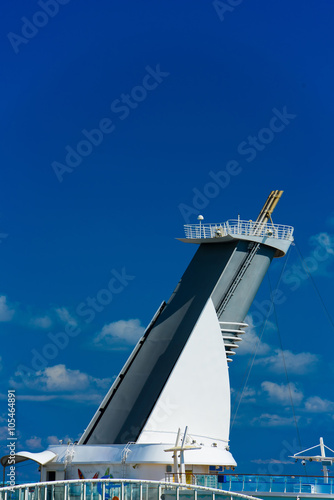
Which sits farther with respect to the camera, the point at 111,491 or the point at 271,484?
the point at 271,484

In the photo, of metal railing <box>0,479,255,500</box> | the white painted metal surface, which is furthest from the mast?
metal railing <box>0,479,255,500</box>

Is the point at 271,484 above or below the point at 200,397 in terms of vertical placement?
below

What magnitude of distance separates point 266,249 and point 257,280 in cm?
151

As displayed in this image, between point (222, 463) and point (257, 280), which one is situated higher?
point (257, 280)

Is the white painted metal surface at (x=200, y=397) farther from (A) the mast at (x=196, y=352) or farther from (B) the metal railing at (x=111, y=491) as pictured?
(B) the metal railing at (x=111, y=491)

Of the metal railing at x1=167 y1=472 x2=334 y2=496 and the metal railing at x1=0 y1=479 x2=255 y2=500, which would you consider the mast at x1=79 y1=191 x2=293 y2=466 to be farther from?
the metal railing at x1=0 y1=479 x2=255 y2=500

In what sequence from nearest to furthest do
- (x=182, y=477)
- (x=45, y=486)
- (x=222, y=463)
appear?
(x=45, y=486)
(x=182, y=477)
(x=222, y=463)

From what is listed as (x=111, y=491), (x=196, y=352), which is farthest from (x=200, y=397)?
(x=111, y=491)

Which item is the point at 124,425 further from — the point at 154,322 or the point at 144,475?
the point at 154,322

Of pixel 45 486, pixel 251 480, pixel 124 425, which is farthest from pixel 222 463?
pixel 45 486

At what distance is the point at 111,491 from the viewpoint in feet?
88.6

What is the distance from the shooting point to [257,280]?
38281 mm

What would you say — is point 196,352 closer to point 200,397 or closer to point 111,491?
point 200,397

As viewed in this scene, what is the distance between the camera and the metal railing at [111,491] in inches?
1033
